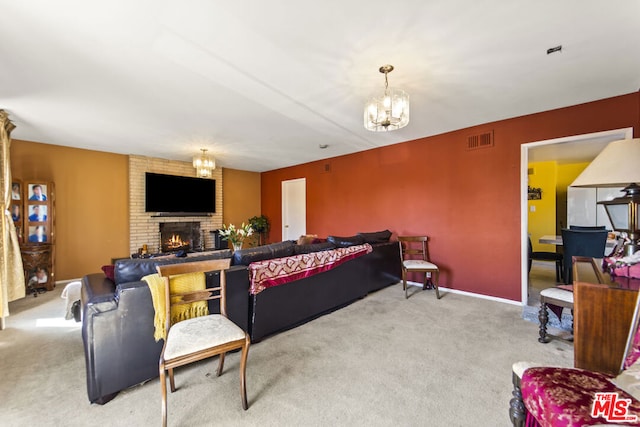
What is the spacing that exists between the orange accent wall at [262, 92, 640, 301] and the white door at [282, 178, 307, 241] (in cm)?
127

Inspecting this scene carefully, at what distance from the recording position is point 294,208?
6906 millimetres

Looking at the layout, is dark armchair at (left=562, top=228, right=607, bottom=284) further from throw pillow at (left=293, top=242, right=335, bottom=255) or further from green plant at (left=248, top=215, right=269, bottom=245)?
green plant at (left=248, top=215, right=269, bottom=245)

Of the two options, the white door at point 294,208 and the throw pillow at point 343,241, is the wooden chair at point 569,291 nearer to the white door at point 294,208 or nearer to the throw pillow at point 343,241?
the throw pillow at point 343,241

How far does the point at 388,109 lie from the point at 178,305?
2.28 metres

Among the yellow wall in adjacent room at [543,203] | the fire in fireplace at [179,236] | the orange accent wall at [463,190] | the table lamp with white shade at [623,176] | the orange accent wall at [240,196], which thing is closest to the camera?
the table lamp with white shade at [623,176]

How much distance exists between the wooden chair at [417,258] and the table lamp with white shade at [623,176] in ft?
7.11

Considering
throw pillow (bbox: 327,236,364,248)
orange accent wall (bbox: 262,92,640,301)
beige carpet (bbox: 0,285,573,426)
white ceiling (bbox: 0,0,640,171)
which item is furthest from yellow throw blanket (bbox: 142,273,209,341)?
orange accent wall (bbox: 262,92,640,301)

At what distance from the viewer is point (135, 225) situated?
5594 mm

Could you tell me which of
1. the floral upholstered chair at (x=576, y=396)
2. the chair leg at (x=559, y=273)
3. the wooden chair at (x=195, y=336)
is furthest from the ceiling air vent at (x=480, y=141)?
the wooden chair at (x=195, y=336)

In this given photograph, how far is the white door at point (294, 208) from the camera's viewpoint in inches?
262

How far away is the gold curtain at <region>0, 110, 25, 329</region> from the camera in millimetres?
3021

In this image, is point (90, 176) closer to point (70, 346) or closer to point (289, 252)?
point (70, 346)

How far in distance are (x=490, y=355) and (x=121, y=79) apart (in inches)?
164

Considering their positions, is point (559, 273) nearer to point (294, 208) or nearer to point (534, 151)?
point (534, 151)
